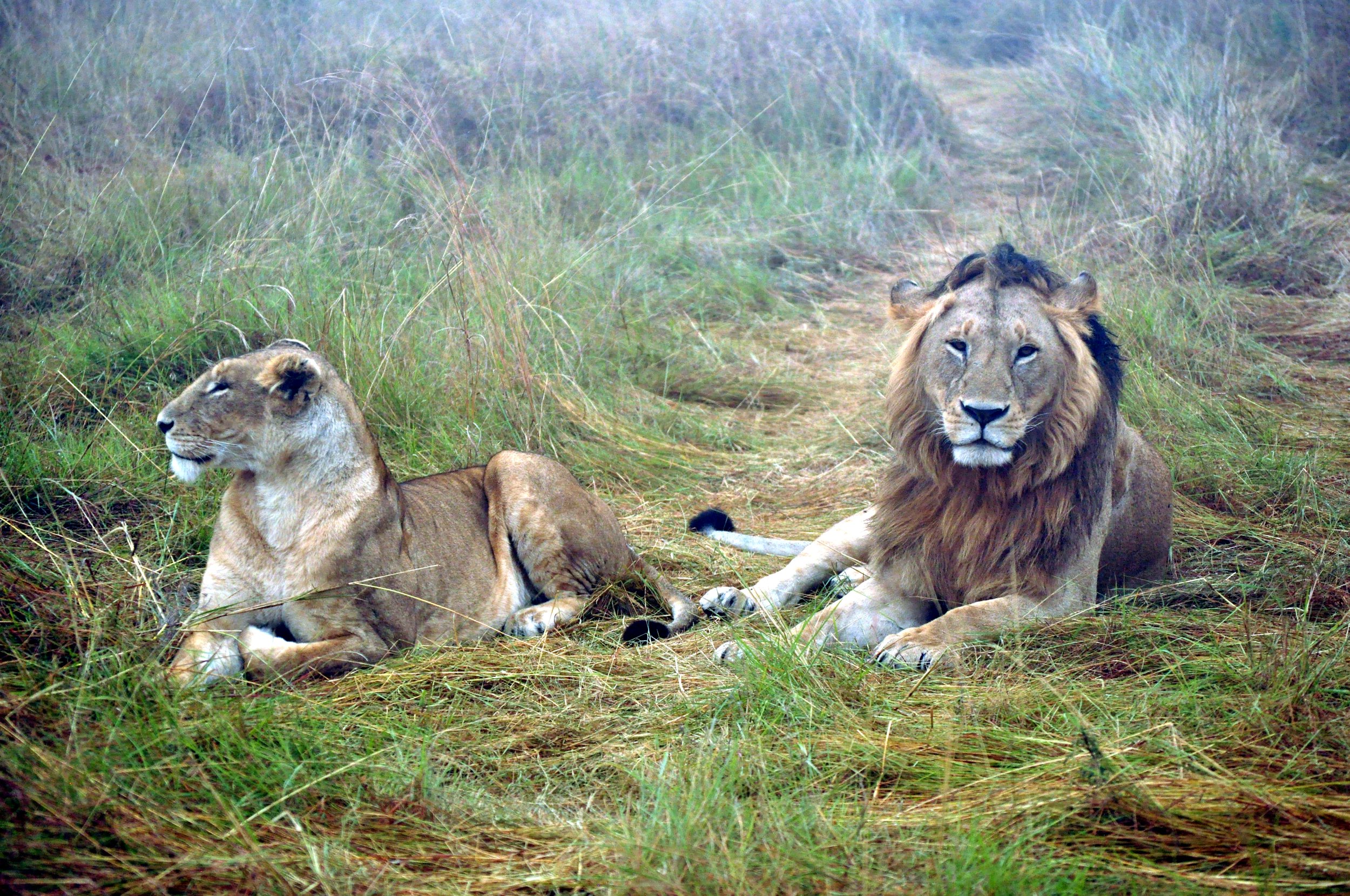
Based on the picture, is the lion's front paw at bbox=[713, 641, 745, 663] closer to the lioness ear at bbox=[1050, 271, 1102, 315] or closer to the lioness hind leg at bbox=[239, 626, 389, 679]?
the lioness hind leg at bbox=[239, 626, 389, 679]

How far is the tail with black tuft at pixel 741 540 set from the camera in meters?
4.82

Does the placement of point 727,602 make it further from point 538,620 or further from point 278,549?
point 278,549

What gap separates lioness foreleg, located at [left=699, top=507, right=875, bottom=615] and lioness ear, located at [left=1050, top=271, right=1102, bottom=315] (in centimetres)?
104

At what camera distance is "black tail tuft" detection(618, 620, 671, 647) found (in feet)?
12.7

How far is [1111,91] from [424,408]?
8440 millimetres

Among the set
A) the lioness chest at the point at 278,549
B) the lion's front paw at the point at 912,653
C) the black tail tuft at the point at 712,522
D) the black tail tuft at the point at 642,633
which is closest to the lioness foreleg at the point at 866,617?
the lion's front paw at the point at 912,653

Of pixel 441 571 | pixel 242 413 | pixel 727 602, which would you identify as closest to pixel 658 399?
pixel 727 602

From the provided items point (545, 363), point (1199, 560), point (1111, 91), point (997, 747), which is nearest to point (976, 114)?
point (1111, 91)

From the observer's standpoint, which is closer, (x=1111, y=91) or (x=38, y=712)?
(x=38, y=712)

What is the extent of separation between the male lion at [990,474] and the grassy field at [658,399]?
23 cm

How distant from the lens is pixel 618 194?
862 centimetres

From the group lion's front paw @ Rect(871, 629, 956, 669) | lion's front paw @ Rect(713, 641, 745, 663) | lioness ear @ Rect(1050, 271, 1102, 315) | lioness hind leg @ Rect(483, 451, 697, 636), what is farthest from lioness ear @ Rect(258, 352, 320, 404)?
lioness ear @ Rect(1050, 271, 1102, 315)

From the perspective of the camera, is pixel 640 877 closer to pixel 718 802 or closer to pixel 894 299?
pixel 718 802

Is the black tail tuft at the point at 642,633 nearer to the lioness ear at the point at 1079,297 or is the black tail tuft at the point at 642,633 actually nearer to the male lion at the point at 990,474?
the male lion at the point at 990,474
